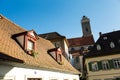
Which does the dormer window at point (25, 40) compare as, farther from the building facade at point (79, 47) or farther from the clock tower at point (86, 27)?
the clock tower at point (86, 27)

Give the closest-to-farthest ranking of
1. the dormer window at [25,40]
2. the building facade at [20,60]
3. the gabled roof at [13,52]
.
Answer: the building facade at [20,60]
the gabled roof at [13,52]
the dormer window at [25,40]

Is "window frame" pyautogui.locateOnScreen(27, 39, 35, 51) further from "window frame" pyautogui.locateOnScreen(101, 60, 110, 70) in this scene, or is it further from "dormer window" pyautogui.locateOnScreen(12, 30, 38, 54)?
"window frame" pyautogui.locateOnScreen(101, 60, 110, 70)

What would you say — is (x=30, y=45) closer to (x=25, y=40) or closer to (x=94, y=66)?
(x=25, y=40)

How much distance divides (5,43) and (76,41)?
5780 cm

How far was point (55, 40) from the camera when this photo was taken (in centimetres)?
3634

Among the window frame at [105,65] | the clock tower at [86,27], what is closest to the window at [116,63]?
the window frame at [105,65]

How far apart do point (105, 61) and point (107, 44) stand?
408 cm

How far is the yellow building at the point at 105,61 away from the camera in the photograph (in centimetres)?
2762

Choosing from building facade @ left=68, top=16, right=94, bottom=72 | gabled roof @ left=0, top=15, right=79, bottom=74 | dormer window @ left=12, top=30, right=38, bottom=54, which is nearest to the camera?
gabled roof @ left=0, top=15, right=79, bottom=74

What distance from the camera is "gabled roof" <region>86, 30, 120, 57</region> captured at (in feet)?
95.3

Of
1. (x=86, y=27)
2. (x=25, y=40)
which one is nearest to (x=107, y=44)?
(x=25, y=40)

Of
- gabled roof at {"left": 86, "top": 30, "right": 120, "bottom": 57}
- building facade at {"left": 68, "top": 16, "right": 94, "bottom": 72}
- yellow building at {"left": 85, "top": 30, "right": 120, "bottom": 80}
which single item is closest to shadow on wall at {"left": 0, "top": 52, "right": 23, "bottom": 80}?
yellow building at {"left": 85, "top": 30, "right": 120, "bottom": 80}

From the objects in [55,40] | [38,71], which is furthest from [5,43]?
[55,40]

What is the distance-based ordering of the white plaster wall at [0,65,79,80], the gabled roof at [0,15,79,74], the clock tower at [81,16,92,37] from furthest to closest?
the clock tower at [81,16,92,37], the gabled roof at [0,15,79,74], the white plaster wall at [0,65,79,80]
